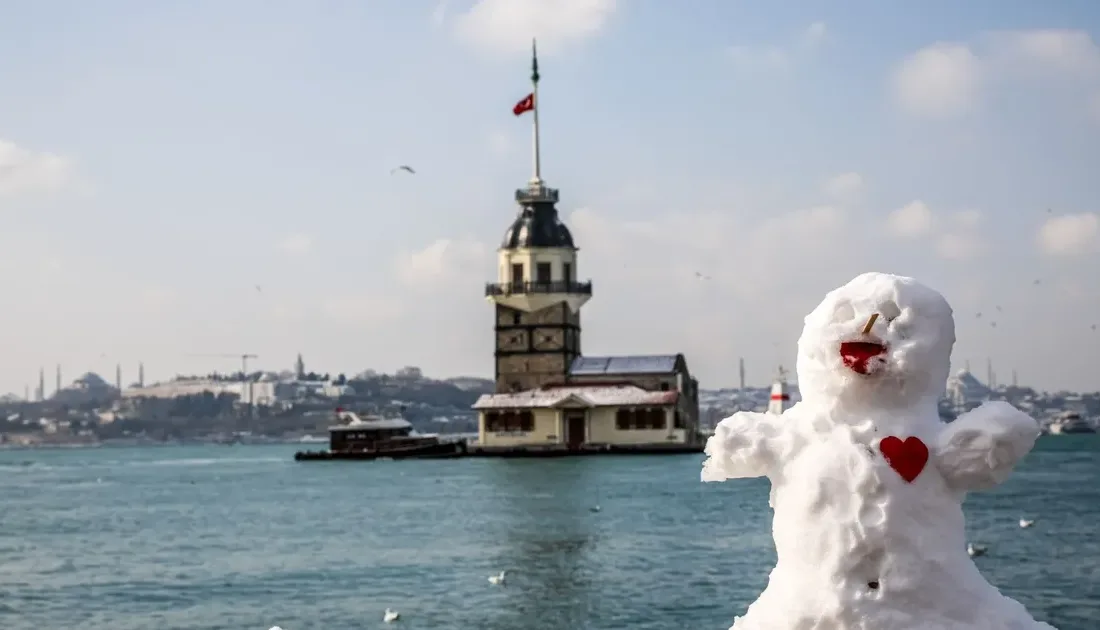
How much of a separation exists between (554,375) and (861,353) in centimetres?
6964

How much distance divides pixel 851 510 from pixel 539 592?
16.8 m

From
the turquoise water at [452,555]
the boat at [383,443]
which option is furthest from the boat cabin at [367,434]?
the turquoise water at [452,555]

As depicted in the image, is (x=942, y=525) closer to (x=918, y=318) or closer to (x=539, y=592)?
(x=918, y=318)

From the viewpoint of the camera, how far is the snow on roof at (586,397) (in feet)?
240

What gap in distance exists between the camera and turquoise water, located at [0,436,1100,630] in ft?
68.0

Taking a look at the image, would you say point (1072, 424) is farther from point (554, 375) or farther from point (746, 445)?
point (746, 445)

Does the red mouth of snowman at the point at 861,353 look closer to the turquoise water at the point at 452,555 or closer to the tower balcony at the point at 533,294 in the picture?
the turquoise water at the point at 452,555

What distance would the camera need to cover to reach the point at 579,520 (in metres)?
35.9

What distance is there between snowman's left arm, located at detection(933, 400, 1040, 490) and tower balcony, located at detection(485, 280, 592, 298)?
225ft

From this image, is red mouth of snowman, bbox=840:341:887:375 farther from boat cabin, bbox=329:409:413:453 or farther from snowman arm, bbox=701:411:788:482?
boat cabin, bbox=329:409:413:453

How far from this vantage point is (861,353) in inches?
233

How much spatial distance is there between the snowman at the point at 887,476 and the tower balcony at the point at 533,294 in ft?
225

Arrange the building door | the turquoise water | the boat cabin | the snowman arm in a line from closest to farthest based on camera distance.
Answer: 1. the snowman arm
2. the turquoise water
3. the building door
4. the boat cabin

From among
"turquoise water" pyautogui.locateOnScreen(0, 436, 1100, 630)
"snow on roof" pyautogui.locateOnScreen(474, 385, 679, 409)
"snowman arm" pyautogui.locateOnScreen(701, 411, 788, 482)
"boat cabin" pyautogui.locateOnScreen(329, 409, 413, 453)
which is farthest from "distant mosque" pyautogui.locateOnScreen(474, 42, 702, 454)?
"snowman arm" pyautogui.locateOnScreen(701, 411, 788, 482)
